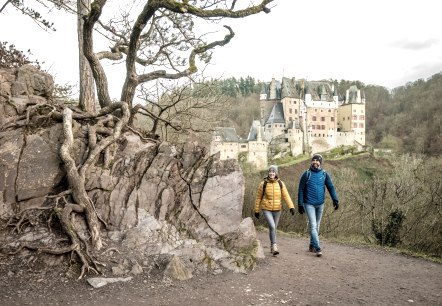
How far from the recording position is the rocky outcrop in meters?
6.68

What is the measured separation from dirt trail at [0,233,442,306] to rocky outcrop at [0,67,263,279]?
1.55 feet

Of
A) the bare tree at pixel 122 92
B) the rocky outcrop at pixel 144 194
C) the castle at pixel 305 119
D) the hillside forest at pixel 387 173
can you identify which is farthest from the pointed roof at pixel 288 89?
the rocky outcrop at pixel 144 194

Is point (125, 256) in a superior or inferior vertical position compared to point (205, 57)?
inferior

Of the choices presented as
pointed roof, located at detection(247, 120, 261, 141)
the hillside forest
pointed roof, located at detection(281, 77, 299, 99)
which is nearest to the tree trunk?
the hillside forest

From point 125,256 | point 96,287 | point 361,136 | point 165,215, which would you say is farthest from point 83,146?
point 361,136

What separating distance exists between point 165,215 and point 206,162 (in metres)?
1.55

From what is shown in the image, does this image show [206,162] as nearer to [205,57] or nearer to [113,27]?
[205,57]

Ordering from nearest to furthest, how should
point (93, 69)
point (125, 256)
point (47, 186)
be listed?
point (125, 256), point (47, 186), point (93, 69)

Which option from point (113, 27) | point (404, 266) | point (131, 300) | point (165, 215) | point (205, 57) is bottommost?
point (404, 266)

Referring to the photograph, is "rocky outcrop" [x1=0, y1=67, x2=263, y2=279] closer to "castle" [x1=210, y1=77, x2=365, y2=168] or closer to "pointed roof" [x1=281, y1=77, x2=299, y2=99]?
"castle" [x1=210, y1=77, x2=365, y2=168]

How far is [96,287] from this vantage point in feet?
17.9

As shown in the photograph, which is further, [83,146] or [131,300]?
[83,146]

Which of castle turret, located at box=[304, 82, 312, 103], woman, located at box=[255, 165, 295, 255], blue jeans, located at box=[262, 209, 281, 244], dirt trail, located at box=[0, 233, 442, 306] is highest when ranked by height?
castle turret, located at box=[304, 82, 312, 103]

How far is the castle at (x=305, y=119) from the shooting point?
224 feet
